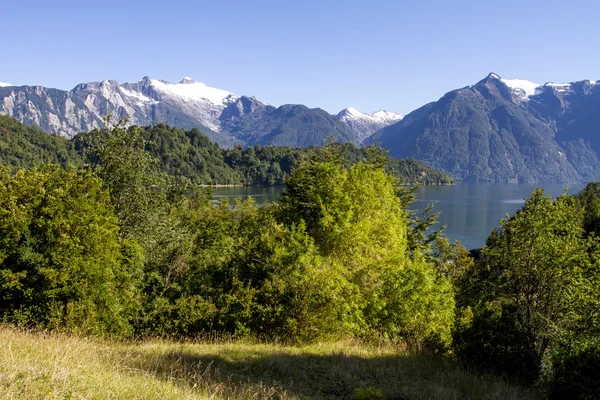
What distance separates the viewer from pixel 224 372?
9.91m

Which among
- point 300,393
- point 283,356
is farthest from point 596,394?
point 283,356

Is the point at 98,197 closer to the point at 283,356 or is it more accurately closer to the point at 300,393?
the point at 283,356

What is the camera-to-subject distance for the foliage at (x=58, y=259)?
1706 cm

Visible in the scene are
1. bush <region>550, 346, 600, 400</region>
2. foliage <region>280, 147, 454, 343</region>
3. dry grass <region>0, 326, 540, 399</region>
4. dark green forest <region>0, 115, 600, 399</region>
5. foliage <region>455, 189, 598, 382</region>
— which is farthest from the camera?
foliage <region>280, 147, 454, 343</region>

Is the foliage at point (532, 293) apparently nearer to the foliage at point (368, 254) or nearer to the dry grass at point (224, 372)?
the dry grass at point (224, 372)

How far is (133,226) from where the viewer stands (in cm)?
2362

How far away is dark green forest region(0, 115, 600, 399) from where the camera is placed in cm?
1331

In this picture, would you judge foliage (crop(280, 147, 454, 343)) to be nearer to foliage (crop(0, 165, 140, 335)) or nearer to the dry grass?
the dry grass

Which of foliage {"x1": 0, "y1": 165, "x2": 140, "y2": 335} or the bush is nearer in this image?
the bush

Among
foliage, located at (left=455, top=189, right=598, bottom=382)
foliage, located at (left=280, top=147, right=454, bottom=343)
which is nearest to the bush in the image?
foliage, located at (left=455, top=189, right=598, bottom=382)

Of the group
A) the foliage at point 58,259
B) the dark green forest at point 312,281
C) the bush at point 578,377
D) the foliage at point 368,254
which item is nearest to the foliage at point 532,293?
the dark green forest at point 312,281

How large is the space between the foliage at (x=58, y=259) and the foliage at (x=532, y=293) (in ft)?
46.6

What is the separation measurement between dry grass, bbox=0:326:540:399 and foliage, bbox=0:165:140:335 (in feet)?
21.0

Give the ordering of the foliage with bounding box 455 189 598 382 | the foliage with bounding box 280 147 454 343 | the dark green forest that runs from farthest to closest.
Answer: the foliage with bounding box 280 147 454 343 → the dark green forest → the foliage with bounding box 455 189 598 382
